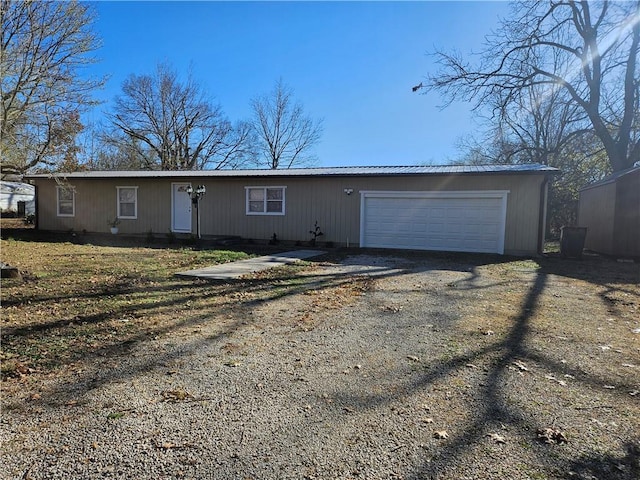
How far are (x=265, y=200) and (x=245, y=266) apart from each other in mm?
6129

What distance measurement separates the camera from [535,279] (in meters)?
7.68

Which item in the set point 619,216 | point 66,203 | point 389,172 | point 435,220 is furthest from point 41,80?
point 619,216

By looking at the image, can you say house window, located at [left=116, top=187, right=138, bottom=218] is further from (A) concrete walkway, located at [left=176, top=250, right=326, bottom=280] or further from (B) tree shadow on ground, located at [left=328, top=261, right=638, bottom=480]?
(B) tree shadow on ground, located at [left=328, top=261, right=638, bottom=480]

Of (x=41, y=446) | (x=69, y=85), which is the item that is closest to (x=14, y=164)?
(x=69, y=85)

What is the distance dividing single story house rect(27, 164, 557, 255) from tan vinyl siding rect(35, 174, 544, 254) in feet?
0.11

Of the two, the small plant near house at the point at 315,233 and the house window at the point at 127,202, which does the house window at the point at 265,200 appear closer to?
the small plant near house at the point at 315,233

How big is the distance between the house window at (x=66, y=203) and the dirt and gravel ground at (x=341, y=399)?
46.9ft

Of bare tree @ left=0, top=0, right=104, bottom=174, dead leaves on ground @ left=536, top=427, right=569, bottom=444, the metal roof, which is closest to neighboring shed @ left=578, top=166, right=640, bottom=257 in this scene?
the metal roof

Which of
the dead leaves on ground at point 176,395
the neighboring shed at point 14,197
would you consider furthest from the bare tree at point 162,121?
the dead leaves on ground at point 176,395

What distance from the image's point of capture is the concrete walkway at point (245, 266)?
277 inches

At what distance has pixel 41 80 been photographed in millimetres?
9844

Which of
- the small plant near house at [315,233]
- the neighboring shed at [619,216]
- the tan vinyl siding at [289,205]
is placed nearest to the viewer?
the tan vinyl siding at [289,205]

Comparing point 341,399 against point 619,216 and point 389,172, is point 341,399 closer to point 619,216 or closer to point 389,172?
point 389,172

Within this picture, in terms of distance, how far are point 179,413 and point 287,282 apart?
4.44m
